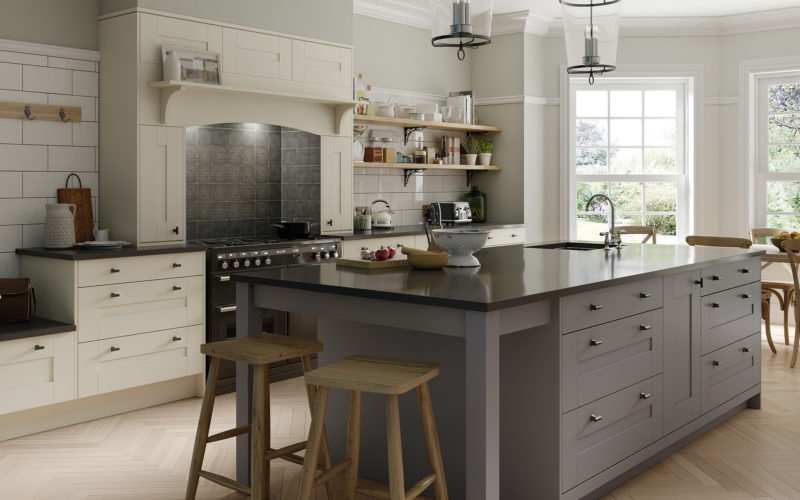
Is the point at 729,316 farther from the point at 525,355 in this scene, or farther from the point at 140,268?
the point at 140,268

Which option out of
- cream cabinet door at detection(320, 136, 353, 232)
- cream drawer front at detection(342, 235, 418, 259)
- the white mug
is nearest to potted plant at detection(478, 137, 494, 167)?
cream drawer front at detection(342, 235, 418, 259)

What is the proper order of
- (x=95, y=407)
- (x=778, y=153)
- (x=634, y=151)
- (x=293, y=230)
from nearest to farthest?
(x=95, y=407), (x=293, y=230), (x=778, y=153), (x=634, y=151)

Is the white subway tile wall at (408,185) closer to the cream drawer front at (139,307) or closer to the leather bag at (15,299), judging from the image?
the cream drawer front at (139,307)

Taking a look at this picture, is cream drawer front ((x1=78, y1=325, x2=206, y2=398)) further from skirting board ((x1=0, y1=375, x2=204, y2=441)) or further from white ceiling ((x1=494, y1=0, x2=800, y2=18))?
white ceiling ((x1=494, y1=0, x2=800, y2=18))

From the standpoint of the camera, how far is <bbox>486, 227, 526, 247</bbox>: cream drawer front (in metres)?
6.79

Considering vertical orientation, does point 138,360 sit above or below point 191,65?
below

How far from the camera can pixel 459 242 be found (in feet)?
11.4

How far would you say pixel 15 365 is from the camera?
3930 millimetres

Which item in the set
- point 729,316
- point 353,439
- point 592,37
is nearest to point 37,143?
point 353,439

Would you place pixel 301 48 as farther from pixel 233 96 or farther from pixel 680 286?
pixel 680 286

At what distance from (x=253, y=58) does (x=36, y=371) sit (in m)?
2.34

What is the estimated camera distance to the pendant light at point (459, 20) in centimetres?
319

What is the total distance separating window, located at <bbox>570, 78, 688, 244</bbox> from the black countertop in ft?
10.6

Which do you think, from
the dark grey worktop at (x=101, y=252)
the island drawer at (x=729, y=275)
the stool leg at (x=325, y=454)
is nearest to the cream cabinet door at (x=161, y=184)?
the dark grey worktop at (x=101, y=252)
